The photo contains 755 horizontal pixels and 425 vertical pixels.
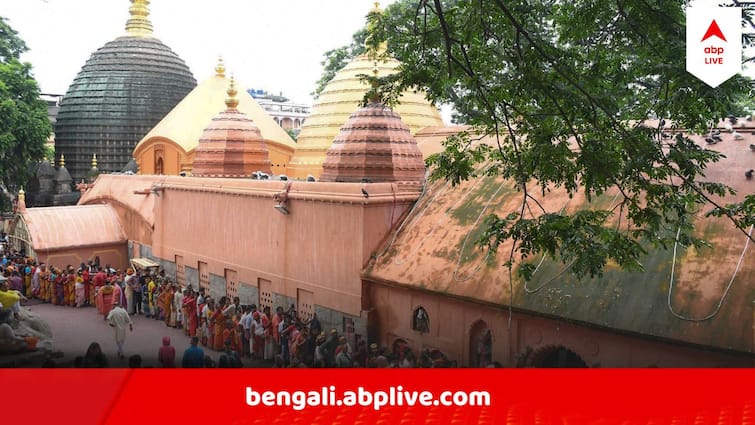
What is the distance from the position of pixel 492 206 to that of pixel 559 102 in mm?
2475

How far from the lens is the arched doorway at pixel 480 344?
5.24 m

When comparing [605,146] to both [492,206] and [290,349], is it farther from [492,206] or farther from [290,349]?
[290,349]

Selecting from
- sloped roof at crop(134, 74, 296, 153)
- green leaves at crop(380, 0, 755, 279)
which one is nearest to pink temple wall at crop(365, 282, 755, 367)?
green leaves at crop(380, 0, 755, 279)

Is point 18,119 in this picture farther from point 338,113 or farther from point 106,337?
point 338,113

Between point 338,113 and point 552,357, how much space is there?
22.7ft

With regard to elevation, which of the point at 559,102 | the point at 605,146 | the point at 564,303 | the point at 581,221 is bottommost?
the point at 564,303

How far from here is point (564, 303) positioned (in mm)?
4750

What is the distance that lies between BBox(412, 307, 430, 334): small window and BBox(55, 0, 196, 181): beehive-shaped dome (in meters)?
6.76

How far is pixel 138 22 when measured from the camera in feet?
43.3

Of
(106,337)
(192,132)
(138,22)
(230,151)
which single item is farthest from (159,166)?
(106,337)

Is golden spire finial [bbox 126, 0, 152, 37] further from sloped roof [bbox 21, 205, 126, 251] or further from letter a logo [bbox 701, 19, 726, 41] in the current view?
letter a logo [bbox 701, 19, 726, 41]
